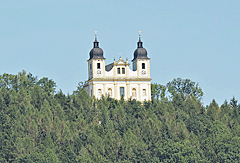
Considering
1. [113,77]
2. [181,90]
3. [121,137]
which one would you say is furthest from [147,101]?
[181,90]

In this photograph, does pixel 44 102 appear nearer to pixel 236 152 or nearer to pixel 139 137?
pixel 139 137

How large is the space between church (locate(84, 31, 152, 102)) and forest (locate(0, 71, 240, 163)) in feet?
28.2

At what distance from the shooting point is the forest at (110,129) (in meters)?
89.4

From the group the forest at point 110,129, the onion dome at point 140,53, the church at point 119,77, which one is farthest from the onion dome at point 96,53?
the forest at point 110,129

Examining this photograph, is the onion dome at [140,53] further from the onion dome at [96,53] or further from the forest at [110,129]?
the forest at [110,129]

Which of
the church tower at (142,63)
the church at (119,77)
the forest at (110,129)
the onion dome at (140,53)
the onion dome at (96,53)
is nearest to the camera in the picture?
the forest at (110,129)

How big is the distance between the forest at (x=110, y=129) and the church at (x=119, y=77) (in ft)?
28.2

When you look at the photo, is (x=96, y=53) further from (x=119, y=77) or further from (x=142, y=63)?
(x=142, y=63)

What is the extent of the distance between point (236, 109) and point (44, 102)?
27118mm

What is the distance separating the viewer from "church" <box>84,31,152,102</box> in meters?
115

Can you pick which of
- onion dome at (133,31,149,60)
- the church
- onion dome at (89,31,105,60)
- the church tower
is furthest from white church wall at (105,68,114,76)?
onion dome at (133,31,149,60)

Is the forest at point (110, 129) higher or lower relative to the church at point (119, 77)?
lower

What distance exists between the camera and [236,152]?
301 feet

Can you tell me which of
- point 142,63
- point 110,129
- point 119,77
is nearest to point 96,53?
point 119,77
